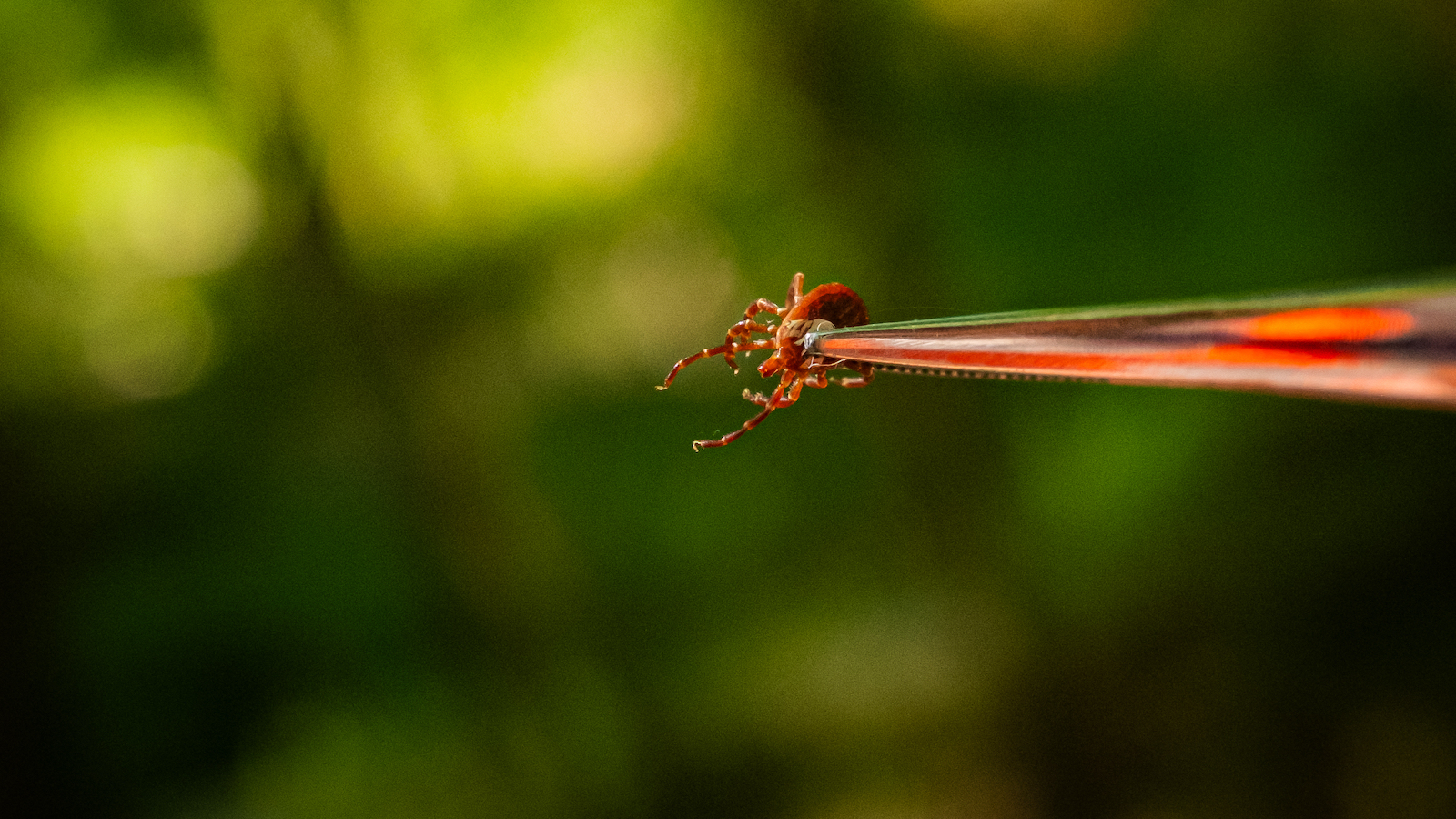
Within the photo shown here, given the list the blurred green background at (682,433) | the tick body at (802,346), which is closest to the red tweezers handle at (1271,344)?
the tick body at (802,346)

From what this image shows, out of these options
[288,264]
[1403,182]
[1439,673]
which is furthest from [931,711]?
[288,264]

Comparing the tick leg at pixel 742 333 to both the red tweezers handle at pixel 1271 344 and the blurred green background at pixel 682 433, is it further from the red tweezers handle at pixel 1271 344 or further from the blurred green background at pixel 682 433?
the blurred green background at pixel 682 433

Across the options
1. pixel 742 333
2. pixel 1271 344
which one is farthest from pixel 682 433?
pixel 1271 344

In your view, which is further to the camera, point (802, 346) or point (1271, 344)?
point (802, 346)

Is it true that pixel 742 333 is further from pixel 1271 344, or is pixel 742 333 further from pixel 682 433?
pixel 682 433

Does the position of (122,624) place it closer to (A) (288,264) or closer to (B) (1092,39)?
(A) (288,264)

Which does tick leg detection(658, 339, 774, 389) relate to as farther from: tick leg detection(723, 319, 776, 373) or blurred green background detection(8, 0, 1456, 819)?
blurred green background detection(8, 0, 1456, 819)

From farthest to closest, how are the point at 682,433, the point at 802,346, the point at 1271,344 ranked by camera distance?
the point at 682,433, the point at 802,346, the point at 1271,344

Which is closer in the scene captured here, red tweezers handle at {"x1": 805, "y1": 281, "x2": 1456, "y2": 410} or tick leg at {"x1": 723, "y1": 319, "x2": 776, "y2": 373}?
red tweezers handle at {"x1": 805, "y1": 281, "x2": 1456, "y2": 410}

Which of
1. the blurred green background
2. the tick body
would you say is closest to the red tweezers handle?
the tick body
